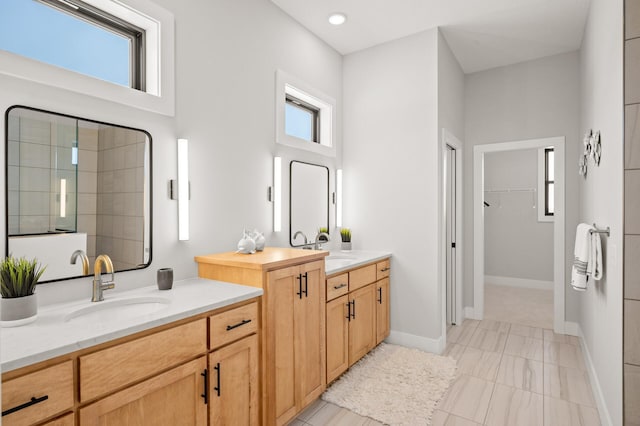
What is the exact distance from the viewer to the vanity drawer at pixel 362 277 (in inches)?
109

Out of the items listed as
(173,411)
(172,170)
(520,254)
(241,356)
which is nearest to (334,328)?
(241,356)

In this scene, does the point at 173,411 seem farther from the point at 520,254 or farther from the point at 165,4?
the point at 520,254

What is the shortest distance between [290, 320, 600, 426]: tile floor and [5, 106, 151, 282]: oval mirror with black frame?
1526 mm

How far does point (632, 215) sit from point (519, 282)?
4.69 metres

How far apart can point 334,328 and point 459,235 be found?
2189mm

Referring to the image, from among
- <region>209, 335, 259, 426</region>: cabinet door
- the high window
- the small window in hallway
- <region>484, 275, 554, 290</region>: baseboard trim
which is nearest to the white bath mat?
<region>209, 335, 259, 426</region>: cabinet door

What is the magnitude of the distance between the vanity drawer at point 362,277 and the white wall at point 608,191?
5.14 feet

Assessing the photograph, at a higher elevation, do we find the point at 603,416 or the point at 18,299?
the point at 18,299

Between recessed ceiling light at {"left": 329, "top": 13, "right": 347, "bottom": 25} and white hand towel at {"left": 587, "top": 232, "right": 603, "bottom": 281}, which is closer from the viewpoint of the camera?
white hand towel at {"left": 587, "top": 232, "right": 603, "bottom": 281}

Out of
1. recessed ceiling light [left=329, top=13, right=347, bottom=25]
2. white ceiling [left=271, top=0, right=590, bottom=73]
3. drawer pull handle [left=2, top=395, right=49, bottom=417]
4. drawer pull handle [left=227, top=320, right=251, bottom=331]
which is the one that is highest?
white ceiling [left=271, top=0, right=590, bottom=73]

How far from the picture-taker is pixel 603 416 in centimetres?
208

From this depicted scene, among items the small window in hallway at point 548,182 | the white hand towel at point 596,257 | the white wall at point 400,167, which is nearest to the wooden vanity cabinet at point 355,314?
the white wall at point 400,167

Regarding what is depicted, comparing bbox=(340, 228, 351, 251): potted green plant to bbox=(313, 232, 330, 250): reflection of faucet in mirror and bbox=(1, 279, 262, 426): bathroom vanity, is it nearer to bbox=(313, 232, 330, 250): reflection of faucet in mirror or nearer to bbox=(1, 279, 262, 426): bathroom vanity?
bbox=(313, 232, 330, 250): reflection of faucet in mirror

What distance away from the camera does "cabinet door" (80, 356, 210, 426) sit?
121 cm
